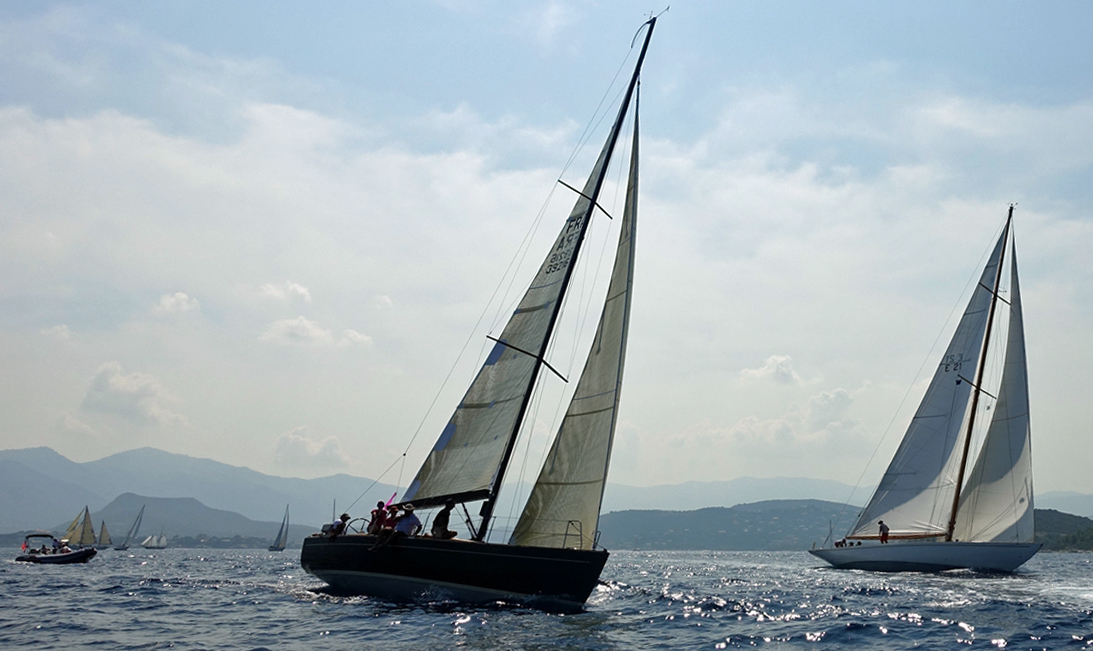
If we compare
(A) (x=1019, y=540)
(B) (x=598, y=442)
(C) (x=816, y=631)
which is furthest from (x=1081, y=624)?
(A) (x=1019, y=540)

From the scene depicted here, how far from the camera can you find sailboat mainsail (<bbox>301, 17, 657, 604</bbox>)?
63.2ft

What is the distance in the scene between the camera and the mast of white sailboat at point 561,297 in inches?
824

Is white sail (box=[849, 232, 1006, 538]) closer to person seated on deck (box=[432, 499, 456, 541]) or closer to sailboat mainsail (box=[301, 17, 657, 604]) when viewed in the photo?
sailboat mainsail (box=[301, 17, 657, 604])

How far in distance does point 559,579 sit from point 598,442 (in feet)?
11.6

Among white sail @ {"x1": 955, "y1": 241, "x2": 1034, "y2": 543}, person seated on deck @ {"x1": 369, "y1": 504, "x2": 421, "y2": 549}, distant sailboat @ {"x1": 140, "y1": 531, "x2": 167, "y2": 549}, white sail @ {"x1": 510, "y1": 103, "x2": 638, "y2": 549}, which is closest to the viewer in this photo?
white sail @ {"x1": 510, "y1": 103, "x2": 638, "y2": 549}

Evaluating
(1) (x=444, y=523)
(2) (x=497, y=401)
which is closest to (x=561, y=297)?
(2) (x=497, y=401)

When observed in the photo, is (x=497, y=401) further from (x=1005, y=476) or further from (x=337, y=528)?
(x=1005, y=476)

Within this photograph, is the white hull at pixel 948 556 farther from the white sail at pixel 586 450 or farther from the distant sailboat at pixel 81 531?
the distant sailboat at pixel 81 531

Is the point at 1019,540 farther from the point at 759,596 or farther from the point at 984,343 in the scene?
the point at 759,596

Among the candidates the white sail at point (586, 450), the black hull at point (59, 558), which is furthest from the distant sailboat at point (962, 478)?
the black hull at point (59, 558)

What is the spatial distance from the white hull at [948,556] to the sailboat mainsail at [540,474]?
2361 cm

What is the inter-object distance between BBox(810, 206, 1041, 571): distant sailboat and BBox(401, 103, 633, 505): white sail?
24517 mm

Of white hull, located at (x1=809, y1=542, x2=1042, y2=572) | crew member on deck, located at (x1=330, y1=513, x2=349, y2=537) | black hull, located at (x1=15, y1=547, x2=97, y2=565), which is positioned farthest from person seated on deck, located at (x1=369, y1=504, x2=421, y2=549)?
black hull, located at (x1=15, y1=547, x2=97, y2=565)

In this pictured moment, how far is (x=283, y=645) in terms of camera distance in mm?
14953
